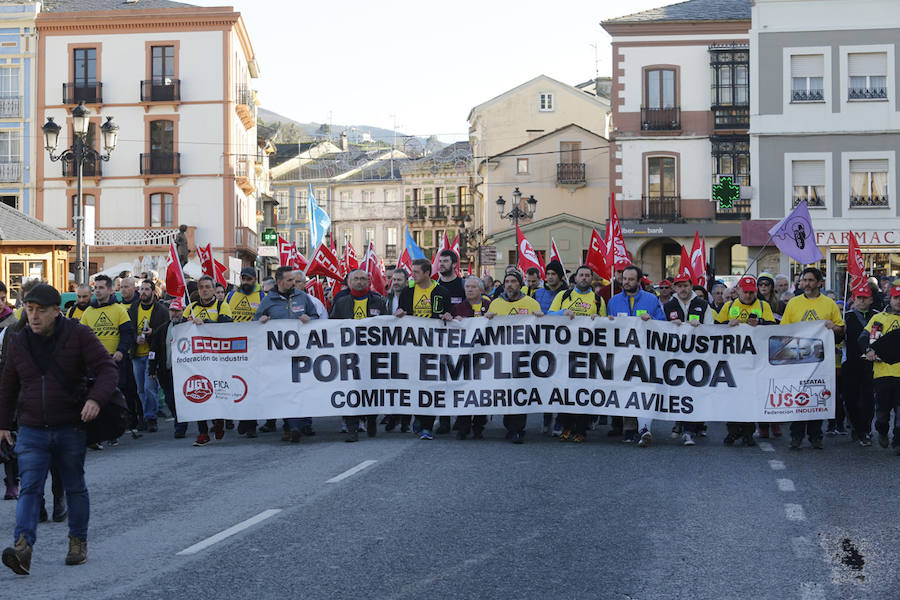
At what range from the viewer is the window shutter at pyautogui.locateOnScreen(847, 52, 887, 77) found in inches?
1489

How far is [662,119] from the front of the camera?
45.5 m

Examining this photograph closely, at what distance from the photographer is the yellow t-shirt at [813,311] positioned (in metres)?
14.0

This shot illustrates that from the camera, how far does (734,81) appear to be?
4553cm

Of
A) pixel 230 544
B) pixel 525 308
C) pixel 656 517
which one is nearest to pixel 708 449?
pixel 525 308

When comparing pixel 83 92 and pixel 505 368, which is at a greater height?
pixel 83 92

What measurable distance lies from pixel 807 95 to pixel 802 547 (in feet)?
106

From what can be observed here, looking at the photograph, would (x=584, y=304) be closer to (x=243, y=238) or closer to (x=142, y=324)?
(x=142, y=324)

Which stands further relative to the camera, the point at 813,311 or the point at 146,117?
the point at 146,117

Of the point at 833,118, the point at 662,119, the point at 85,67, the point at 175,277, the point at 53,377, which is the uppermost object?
the point at 85,67

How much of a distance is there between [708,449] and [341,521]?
587 centimetres

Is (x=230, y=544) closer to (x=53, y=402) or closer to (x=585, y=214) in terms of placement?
(x=53, y=402)

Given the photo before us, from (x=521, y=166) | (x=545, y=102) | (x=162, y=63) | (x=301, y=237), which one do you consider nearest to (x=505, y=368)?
(x=162, y=63)

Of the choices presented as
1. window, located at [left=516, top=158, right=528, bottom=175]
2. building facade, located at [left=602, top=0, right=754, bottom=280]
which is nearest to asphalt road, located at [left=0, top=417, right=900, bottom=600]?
building facade, located at [left=602, top=0, right=754, bottom=280]

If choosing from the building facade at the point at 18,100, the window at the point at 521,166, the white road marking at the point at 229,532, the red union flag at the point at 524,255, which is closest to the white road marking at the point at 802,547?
the white road marking at the point at 229,532
